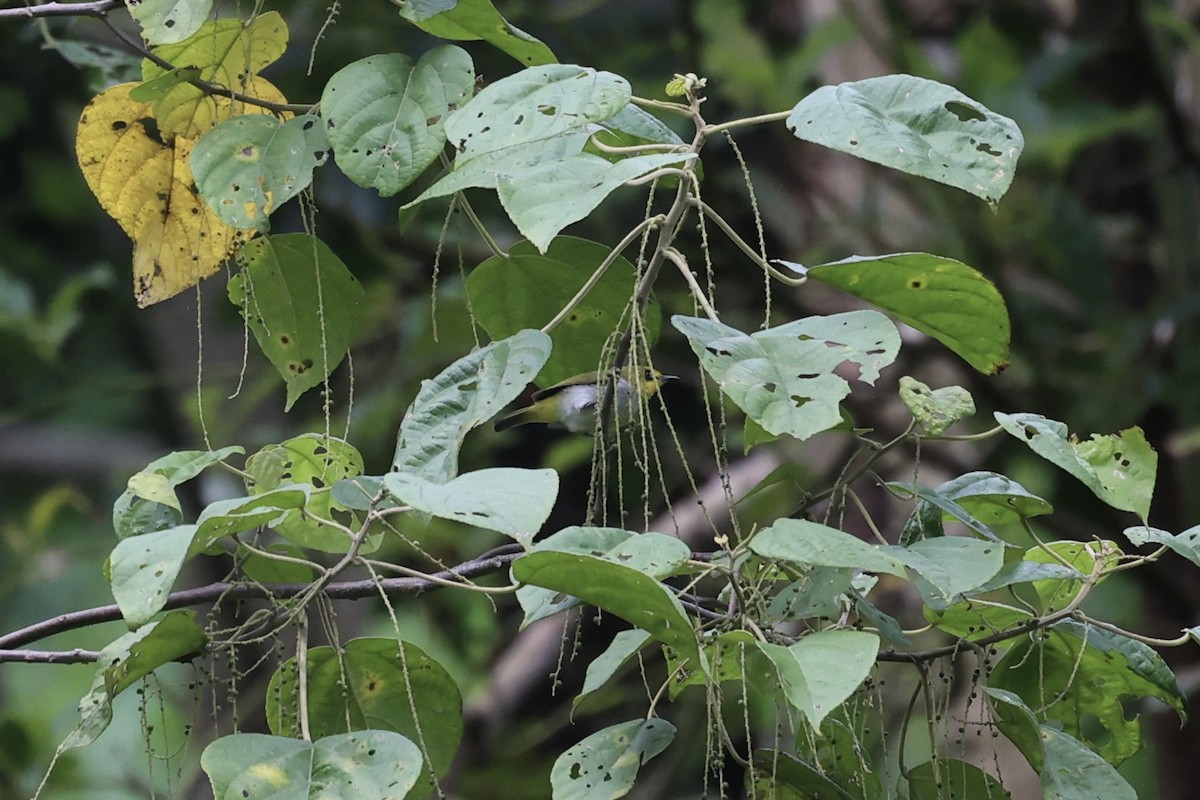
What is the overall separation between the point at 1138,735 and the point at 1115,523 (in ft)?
5.36

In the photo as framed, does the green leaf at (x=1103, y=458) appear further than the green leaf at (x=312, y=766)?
Yes

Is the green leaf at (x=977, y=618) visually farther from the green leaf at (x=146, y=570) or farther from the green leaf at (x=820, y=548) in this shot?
the green leaf at (x=146, y=570)

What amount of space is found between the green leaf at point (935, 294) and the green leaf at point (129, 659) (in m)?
0.49

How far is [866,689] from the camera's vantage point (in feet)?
3.15

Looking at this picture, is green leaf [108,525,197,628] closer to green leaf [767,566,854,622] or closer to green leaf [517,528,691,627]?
green leaf [517,528,691,627]

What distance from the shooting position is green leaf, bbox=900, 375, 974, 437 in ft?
2.86

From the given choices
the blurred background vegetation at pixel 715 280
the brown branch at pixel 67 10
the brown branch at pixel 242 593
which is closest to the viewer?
the brown branch at pixel 242 593

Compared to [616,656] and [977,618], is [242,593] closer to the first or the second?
[616,656]

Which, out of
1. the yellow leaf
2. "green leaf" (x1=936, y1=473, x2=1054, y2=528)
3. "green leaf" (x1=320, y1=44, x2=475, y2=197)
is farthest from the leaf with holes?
"green leaf" (x1=936, y1=473, x2=1054, y2=528)

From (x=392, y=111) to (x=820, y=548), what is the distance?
470 millimetres

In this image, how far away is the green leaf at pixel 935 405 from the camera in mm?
Result: 871

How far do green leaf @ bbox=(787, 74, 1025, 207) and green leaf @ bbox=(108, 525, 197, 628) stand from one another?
456mm

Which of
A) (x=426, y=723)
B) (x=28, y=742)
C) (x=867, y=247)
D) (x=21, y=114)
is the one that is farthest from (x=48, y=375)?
(x=426, y=723)

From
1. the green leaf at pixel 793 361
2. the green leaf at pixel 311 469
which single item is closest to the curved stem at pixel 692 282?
the green leaf at pixel 793 361
